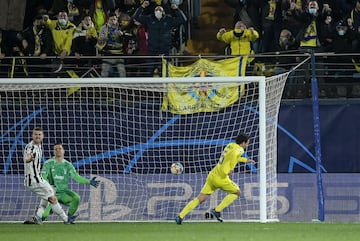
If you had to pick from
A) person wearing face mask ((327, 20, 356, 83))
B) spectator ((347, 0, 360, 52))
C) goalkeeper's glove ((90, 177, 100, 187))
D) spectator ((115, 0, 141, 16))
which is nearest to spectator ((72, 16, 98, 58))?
spectator ((115, 0, 141, 16))

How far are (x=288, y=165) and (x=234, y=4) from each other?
3638mm

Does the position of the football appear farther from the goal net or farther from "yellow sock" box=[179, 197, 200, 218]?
"yellow sock" box=[179, 197, 200, 218]

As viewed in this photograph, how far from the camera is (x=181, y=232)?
642 inches

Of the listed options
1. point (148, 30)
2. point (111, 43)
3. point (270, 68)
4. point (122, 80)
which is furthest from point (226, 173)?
point (111, 43)

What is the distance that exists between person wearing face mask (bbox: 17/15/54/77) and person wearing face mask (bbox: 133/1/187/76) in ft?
6.06

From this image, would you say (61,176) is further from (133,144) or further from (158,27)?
(158,27)

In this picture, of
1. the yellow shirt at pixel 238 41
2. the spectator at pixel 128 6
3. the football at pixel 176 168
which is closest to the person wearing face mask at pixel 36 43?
the spectator at pixel 128 6

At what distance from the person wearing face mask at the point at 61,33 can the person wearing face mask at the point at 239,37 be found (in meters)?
2.99

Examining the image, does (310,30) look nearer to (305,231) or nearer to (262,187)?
(262,187)

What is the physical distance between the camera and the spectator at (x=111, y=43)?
22.6 m

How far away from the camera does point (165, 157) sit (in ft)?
70.7

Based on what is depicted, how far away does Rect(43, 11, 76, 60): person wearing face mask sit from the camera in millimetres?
23031

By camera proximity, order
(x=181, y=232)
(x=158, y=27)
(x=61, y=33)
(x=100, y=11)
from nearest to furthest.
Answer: (x=181, y=232) < (x=158, y=27) < (x=61, y=33) < (x=100, y=11)

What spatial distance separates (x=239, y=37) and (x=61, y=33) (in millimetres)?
3569
